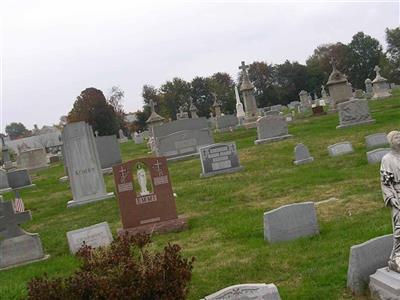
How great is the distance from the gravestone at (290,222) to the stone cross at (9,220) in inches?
182

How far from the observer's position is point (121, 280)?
4.58m

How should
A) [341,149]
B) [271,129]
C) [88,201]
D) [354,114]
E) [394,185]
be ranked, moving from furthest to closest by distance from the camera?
[271,129] < [354,114] < [341,149] < [88,201] < [394,185]

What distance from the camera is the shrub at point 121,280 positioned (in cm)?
453

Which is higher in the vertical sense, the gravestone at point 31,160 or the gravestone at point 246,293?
the gravestone at point 31,160

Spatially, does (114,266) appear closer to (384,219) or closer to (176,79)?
(384,219)

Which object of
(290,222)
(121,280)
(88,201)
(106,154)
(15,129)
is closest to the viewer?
(121,280)

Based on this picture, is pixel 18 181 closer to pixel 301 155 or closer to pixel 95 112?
pixel 301 155

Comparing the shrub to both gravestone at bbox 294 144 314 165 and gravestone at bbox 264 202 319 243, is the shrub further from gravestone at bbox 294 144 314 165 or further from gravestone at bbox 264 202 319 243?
gravestone at bbox 294 144 314 165

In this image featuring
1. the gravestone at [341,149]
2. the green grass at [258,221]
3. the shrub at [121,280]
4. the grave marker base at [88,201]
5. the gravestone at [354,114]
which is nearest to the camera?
the shrub at [121,280]

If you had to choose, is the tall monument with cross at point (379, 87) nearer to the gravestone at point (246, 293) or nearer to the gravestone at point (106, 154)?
the gravestone at point (106, 154)

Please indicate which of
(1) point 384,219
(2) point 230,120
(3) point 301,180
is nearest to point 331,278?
(1) point 384,219

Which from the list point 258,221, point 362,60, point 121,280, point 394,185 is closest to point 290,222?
point 258,221

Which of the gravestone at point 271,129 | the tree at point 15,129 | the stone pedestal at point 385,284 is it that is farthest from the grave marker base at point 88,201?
the tree at point 15,129

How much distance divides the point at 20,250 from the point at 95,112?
55.6m
